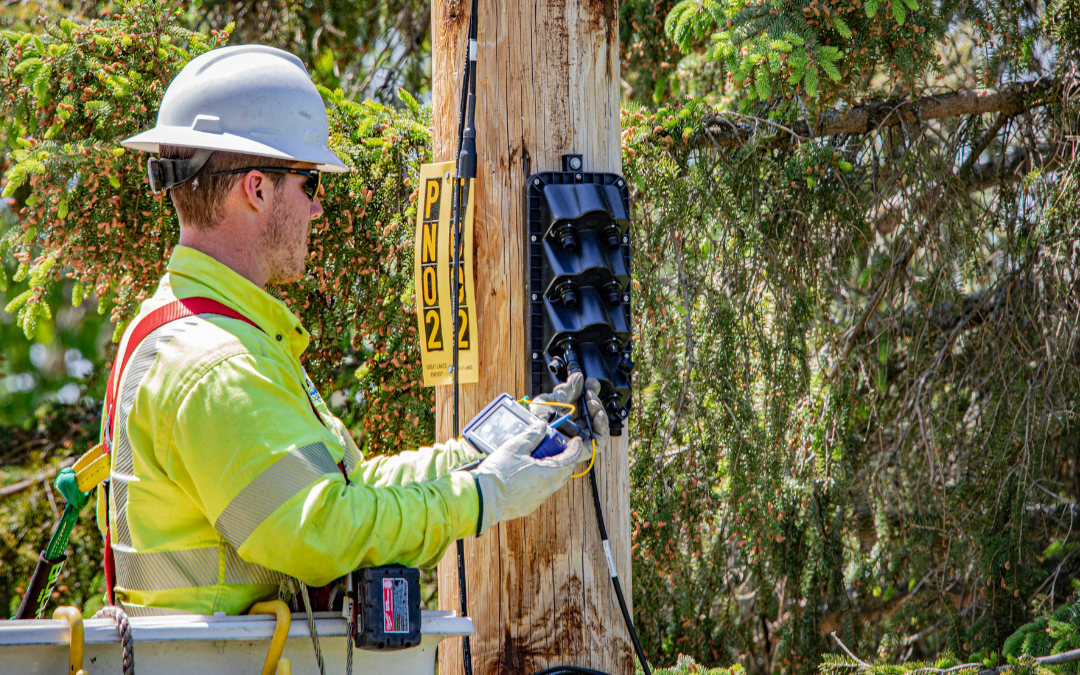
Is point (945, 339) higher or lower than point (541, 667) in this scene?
higher

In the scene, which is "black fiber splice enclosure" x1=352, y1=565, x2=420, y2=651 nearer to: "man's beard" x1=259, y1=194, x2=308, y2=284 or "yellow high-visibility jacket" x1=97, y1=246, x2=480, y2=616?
"yellow high-visibility jacket" x1=97, y1=246, x2=480, y2=616

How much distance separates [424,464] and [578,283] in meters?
0.59

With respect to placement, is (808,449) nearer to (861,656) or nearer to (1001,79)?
(861,656)

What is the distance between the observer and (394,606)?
1.87 meters

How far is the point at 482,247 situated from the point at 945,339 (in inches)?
126

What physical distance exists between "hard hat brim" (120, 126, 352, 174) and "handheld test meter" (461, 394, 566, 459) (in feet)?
2.11

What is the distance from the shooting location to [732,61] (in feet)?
12.2

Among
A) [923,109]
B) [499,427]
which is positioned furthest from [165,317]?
[923,109]

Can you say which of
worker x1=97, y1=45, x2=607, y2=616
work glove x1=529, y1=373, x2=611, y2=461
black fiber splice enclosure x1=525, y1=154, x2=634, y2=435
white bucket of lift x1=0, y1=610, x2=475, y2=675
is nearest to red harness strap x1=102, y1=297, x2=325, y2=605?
worker x1=97, y1=45, x2=607, y2=616

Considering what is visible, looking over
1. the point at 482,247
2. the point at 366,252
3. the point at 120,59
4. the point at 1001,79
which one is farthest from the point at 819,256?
the point at 120,59

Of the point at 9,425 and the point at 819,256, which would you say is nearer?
the point at 819,256

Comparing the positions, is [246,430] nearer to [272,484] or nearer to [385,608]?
[272,484]

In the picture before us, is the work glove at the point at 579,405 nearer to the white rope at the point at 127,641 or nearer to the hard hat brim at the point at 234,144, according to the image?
the hard hat brim at the point at 234,144

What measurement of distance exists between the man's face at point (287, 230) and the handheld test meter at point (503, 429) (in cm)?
54
